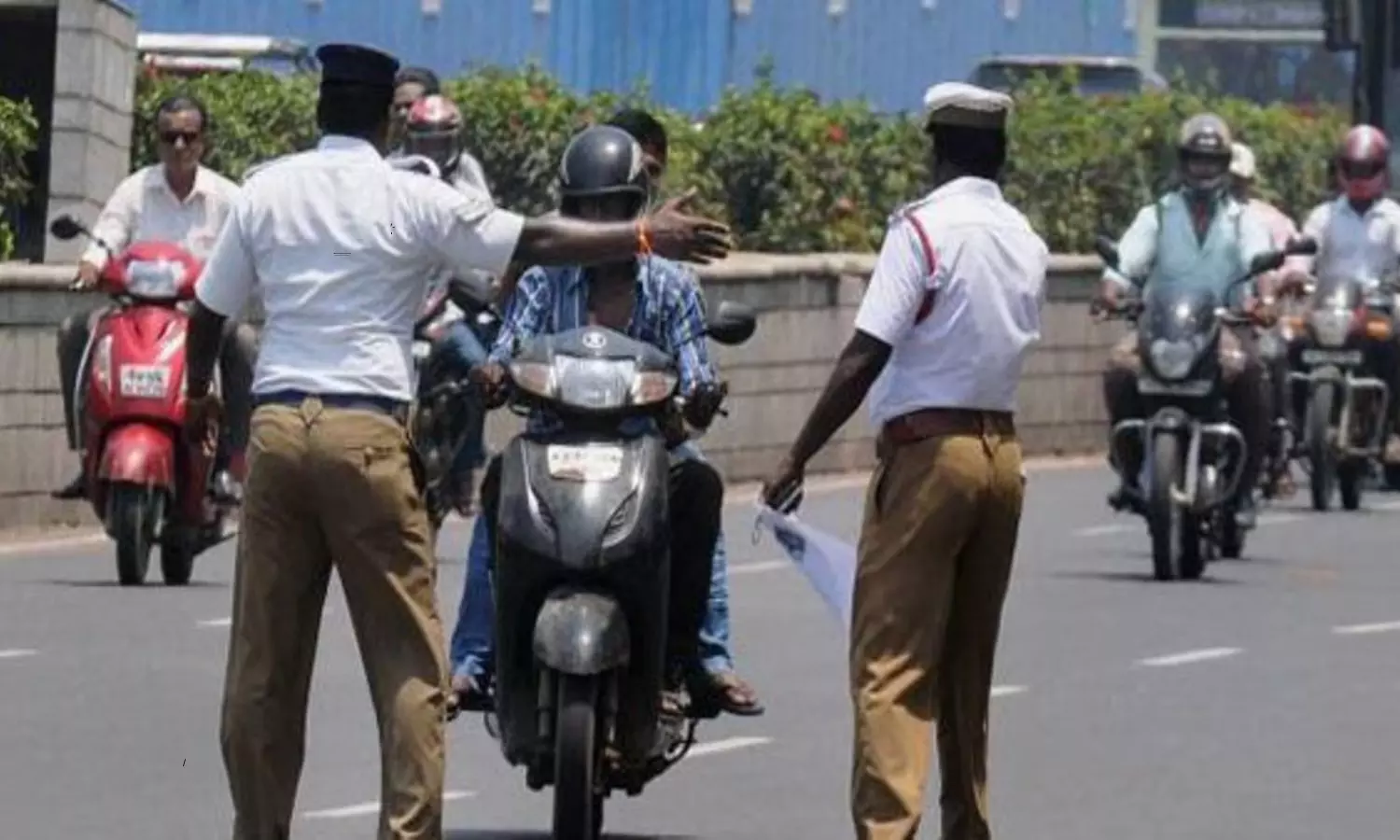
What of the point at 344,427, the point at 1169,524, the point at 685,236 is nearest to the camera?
the point at 685,236

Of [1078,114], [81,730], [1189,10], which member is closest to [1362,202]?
[1078,114]

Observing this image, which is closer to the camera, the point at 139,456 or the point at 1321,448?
the point at 139,456

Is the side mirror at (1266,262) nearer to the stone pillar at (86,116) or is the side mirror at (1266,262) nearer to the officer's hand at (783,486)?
the stone pillar at (86,116)

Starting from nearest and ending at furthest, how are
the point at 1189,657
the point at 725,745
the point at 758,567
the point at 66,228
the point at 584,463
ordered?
the point at 584,463 → the point at 725,745 → the point at 1189,657 → the point at 66,228 → the point at 758,567

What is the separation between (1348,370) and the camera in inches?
947

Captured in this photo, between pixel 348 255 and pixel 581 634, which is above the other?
pixel 348 255

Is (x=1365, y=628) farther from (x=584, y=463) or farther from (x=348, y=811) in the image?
(x=584, y=463)

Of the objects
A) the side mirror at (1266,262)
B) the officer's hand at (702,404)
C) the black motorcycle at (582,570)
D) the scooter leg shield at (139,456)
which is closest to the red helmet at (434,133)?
the scooter leg shield at (139,456)

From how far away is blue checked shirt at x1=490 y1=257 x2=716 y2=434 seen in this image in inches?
435

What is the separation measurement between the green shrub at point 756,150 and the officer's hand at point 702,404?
14.5 meters

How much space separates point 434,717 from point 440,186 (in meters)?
1.11

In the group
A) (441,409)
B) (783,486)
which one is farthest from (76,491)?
(783,486)

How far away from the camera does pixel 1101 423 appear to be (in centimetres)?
2719

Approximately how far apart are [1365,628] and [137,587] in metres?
4.44
